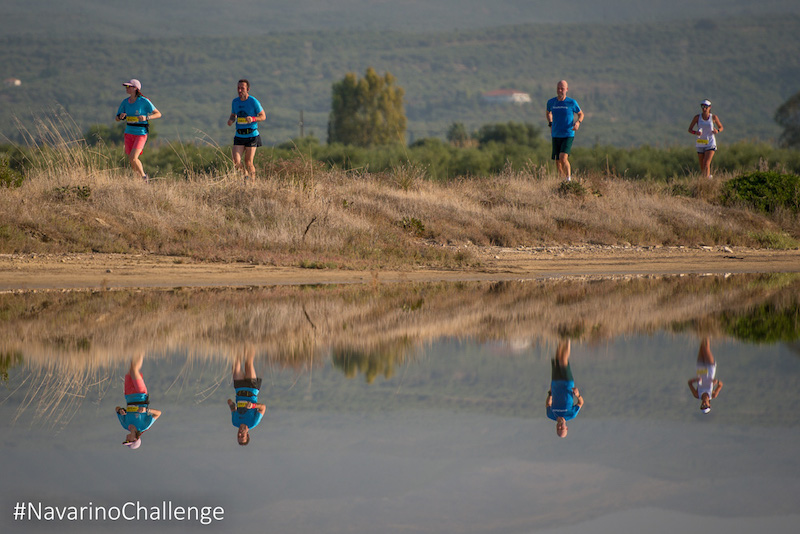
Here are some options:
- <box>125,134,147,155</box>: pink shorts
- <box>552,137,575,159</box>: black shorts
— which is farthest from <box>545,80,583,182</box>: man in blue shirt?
<box>125,134,147,155</box>: pink shorts

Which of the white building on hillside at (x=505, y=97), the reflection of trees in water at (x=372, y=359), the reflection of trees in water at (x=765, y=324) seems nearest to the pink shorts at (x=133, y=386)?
the reflection of trees in water at (x=372, y=359)

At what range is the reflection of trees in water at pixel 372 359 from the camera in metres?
8.55

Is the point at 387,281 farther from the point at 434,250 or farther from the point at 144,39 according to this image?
the point at 144,39

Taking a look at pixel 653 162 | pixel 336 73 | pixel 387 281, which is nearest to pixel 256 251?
pixel 387 281

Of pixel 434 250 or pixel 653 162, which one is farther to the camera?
pixel 653 162

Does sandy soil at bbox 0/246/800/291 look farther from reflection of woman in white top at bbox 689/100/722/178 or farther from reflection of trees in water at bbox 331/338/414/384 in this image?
reflection of trees in water at bbox 331/338/414/384

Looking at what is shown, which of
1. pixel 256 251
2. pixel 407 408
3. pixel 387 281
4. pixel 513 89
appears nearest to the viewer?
pixel 407 408

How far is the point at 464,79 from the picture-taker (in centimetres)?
18650

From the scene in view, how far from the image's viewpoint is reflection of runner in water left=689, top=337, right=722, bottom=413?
25.9 ft

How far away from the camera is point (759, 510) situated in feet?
18.1

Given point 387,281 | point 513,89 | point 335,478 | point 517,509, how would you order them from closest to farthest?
point 517,509
point 335,478
point 387,281
point 513,89

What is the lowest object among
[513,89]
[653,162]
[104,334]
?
[104,334]

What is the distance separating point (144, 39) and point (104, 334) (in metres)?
198

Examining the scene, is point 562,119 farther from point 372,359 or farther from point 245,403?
point 245,403
